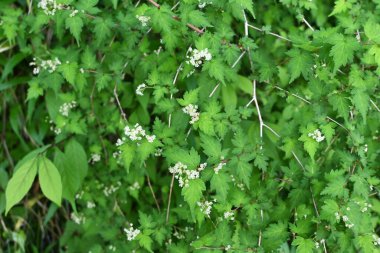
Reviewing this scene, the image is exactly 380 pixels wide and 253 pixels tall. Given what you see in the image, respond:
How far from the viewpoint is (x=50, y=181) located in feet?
7.18

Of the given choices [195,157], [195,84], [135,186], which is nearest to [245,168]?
[195,157]

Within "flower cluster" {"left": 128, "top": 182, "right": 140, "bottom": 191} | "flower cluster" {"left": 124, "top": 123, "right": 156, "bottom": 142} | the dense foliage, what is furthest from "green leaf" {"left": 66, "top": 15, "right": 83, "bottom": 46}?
"flower cluster" {"left": 128, "top": 182, "right": 140, "bottom": 191}

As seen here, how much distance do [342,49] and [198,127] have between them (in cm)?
62

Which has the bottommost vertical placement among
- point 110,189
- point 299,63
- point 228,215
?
point 110,189

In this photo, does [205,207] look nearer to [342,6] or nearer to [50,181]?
[50,181]

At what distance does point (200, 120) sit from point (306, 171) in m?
0.53

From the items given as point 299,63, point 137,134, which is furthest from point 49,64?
point 299,63

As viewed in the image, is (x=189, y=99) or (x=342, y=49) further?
(x=189, y=99)

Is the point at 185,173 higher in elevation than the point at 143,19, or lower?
lower

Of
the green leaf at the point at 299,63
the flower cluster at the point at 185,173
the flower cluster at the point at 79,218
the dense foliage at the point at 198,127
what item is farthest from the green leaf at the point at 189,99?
the flower cluster at the point at 79,218

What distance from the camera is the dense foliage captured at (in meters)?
1.80

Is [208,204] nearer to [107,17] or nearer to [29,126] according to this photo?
[107,17]

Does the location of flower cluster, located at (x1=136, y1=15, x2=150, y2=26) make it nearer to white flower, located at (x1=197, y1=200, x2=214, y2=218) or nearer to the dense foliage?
the dense foliage

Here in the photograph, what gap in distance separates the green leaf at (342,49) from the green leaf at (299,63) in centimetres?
17
